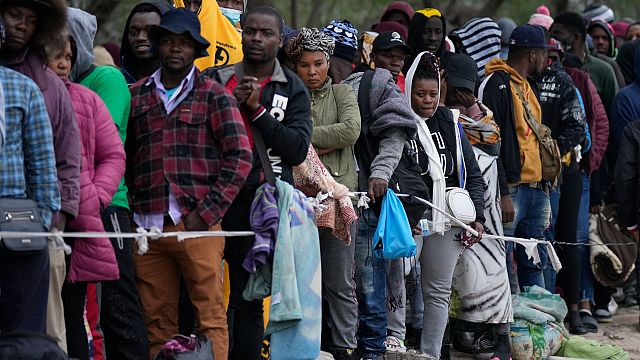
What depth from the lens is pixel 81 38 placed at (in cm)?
637

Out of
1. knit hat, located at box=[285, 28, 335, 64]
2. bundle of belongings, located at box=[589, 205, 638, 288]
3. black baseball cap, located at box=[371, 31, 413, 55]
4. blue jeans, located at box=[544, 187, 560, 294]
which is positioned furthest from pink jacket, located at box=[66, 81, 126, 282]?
bundle of belongings, located at box=[589, 205, 638, 288]

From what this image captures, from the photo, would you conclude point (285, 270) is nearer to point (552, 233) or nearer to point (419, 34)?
point (419, 34)

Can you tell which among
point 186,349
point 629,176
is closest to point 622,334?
point 629,176

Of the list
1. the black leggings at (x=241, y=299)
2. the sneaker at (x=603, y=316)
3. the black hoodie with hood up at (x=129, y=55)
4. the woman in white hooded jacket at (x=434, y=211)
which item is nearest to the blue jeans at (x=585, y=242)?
the sneaker at (x=603, y=316)

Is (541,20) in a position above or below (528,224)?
above

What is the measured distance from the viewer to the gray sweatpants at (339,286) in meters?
7.36

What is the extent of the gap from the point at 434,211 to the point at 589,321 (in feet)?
10.7

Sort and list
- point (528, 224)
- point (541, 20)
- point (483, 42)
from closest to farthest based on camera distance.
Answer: point (528, 224) < point (483, 42) < point (541, 20)

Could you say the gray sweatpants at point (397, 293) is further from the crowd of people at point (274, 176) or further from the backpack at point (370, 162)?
the backpack at point (370, 162)

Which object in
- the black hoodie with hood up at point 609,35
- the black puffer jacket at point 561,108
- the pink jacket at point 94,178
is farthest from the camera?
the black hoodie with hood up at point 609,35

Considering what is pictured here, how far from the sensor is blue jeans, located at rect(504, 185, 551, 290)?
948 cm

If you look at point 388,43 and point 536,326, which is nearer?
point 388,43

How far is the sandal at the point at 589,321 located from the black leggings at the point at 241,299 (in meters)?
4.99

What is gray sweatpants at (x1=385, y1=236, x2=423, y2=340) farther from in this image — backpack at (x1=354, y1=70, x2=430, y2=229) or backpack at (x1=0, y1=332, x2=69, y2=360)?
backpack at (x1=0, y1=332, x2=69, y2=360)
